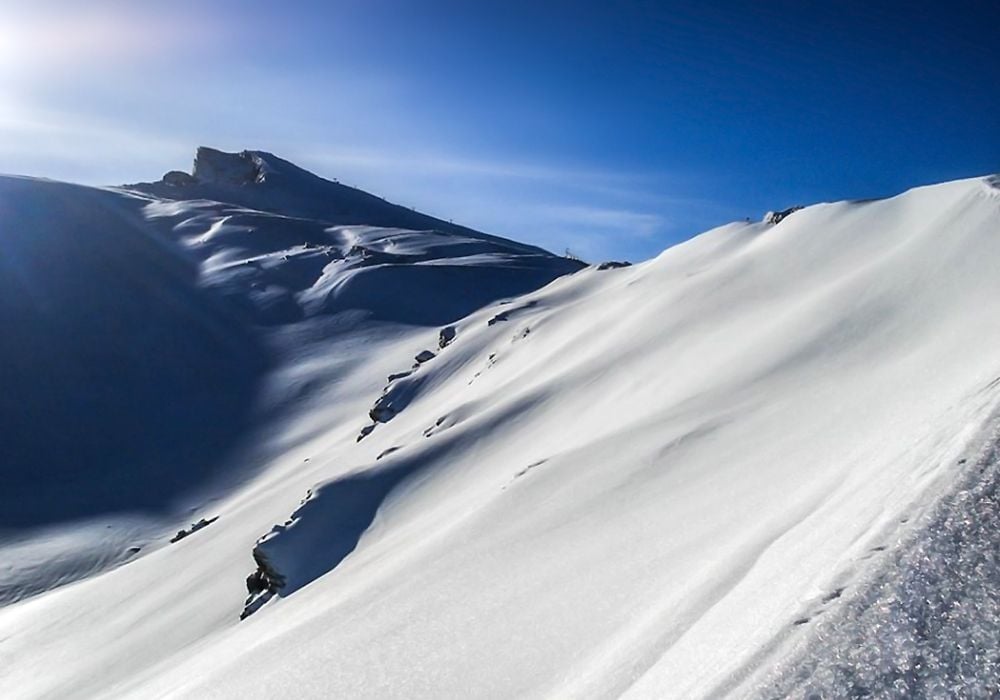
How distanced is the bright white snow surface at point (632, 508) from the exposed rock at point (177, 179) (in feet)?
235

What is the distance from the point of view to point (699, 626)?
133 inches

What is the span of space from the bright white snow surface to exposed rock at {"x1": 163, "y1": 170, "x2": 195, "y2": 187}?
7161 cm

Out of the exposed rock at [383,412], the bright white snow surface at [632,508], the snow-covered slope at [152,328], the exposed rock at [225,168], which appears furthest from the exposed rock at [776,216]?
the exposed rock at [225,168]

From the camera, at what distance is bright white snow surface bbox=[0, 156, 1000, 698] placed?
3633 millimetres

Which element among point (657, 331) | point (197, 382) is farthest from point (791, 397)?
point (197, 382)

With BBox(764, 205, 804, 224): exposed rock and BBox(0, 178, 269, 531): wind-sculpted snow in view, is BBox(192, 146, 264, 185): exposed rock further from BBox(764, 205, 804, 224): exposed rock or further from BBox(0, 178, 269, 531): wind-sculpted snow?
BBox(764, 205, 804, 224): exposed rock

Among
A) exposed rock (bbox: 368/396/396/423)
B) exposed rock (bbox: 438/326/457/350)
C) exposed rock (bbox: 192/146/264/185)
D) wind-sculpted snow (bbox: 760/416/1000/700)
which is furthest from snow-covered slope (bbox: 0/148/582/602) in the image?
exposed rock (bbox: 192/146/264/185)

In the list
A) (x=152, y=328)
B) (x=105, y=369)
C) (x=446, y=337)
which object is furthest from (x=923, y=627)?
(x=152, y=328)

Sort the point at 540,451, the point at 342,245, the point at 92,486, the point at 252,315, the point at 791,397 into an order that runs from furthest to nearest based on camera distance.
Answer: the point at 342,245 < the point at 252,315 < the point at 92,486 < the point at 540,451 < the point at 791,397

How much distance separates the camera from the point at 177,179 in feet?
267

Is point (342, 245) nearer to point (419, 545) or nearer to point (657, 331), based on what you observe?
point (657, 331)

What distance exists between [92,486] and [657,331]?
798 inches

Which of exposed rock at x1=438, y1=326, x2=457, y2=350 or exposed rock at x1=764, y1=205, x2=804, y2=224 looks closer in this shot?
exposed rock at x1=764, y1=205, x2=804, y2=224

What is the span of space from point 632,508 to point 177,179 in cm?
8427
